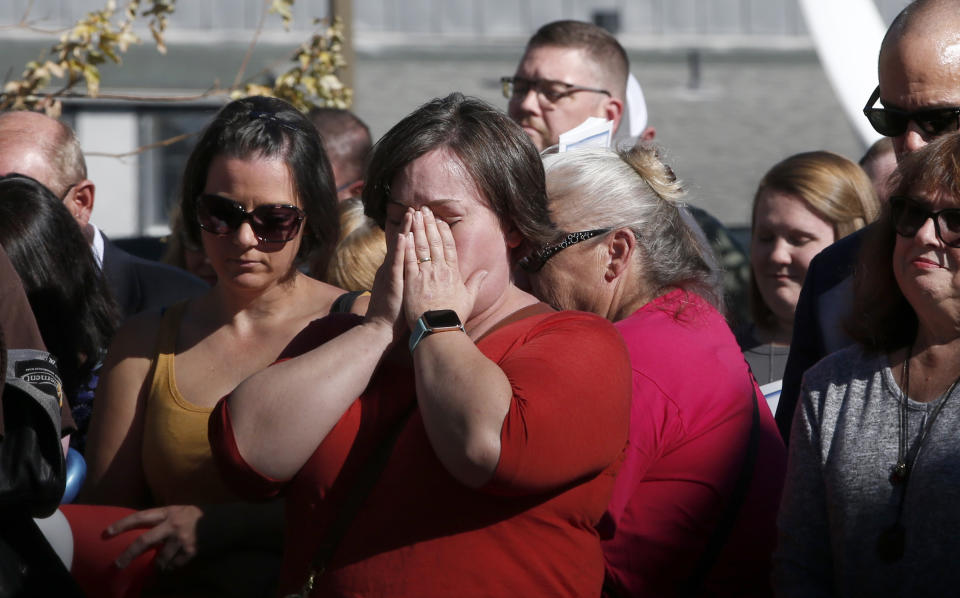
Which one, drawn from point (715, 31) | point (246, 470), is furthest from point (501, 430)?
point (715, 31)

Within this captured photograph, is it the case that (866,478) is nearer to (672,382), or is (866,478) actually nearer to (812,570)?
(812,570)

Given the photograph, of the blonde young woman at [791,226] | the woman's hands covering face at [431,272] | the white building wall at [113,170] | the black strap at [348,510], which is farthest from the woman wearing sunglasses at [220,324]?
the white building wall at [113,170]

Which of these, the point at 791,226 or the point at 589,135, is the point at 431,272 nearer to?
the point at 589,135

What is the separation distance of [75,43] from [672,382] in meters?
3.57

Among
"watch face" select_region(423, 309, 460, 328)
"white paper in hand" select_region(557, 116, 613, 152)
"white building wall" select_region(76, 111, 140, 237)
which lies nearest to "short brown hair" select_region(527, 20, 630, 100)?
"white paper in hand" select_region(557, 116, 613, 152)

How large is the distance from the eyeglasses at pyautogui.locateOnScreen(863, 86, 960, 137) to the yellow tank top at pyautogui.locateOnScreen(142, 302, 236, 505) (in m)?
1.83

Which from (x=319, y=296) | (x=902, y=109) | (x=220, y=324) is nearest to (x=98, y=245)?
(x=220, y=324)

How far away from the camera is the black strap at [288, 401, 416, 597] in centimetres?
218

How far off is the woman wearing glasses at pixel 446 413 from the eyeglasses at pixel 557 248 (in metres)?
0.34

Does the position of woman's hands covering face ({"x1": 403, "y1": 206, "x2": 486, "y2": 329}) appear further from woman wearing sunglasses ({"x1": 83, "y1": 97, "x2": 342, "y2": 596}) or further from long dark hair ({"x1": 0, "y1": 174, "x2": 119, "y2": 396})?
long dark hair ({"x1": 0, "y1": 174, "x2": 119, "y2": 396})

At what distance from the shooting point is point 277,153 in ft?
10.4

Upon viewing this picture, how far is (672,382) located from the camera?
99.9 inches

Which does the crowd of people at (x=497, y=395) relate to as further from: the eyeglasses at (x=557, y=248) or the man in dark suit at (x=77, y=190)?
the man in dark suit at (x=77, y=190)

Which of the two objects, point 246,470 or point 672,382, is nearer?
point 246,470
